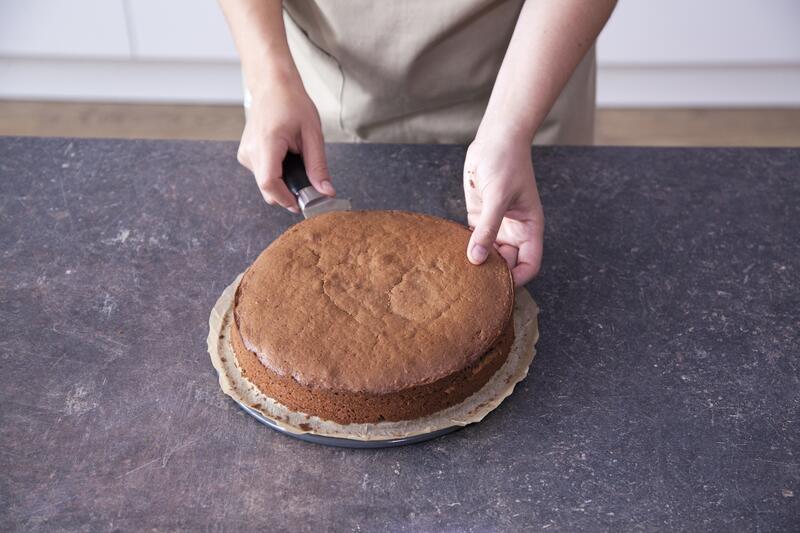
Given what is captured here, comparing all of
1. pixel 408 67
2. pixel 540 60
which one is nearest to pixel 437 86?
pixel 408 67

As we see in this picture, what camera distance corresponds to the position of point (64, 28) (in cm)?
303

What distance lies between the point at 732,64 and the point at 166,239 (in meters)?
2.44

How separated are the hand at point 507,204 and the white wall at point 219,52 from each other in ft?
6.18

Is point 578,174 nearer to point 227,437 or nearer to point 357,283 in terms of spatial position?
point 357,283

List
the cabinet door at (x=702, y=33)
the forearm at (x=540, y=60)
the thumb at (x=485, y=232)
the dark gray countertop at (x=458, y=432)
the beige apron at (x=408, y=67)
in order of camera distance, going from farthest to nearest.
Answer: the cabinet door at (x=702, y=33) < the beige apron at (x=408, y=67) < the forearm at (x=540, y=60) < the thumb at (x=485, y=232) < the dark gray countertop at (x=458, y=432)

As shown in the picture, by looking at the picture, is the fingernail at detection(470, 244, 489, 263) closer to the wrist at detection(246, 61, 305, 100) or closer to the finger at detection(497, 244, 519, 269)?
the finger at detection(497, 244, 519, 269)

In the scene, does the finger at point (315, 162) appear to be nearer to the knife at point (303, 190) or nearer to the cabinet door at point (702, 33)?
the knife at point (303, 190)

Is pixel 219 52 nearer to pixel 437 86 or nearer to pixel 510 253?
pixel 437 86

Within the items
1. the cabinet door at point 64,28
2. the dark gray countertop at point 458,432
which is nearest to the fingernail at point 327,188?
the dark gray countertop at point 458,432

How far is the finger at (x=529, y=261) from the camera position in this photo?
1212 mm

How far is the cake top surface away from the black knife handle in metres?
0.07

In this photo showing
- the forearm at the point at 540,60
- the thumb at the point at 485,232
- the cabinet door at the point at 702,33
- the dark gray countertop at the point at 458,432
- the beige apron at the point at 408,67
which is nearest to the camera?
the dark gray countertop at the point at 458,432

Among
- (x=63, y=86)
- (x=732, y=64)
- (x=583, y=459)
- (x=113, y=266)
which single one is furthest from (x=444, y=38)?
(x=63, y=86)

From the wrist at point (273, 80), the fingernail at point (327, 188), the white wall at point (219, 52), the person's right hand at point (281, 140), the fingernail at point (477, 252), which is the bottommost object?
the white wall at point (219, 52)
